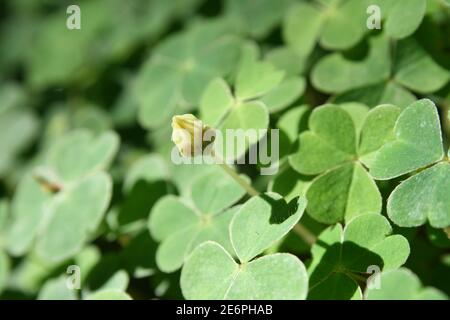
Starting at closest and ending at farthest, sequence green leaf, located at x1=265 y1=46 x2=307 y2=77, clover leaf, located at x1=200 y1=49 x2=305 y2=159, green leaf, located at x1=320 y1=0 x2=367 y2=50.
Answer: clover leaf, located at x1=200 y1=49 x2=305 y2=159 < green leaf, located at x1=320 y1=0 x2=367 y2=50 < green leaf, located at x1=265 y1=46 x2=307 y2=77

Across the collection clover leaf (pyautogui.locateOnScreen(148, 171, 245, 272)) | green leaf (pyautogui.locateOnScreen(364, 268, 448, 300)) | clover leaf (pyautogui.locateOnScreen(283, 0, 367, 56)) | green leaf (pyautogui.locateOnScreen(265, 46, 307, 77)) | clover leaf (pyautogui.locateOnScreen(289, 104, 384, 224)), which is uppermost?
clover leaf (pyautogui.locateOnScreen(283, 0, 367, 56))

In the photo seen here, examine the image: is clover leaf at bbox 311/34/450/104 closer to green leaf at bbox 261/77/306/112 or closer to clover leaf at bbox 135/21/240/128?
green leaf at bbox 261/77/306/112

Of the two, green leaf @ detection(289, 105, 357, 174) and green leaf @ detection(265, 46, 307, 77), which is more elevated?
green leaf @ detection(265, 46, 307, 77)

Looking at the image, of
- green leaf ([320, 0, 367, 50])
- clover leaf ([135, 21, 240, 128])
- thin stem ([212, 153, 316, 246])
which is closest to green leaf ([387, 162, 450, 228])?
thin stem ([212, 153, 316, 246])

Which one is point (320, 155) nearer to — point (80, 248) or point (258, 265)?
point (258, 265)

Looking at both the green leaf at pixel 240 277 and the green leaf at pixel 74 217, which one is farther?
the green leaf at pixel 74 217

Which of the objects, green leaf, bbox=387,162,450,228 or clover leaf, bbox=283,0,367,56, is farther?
clover leaf, bbox=283,0,367,56

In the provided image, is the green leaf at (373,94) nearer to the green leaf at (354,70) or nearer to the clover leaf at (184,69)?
the green leaf at (354,70)

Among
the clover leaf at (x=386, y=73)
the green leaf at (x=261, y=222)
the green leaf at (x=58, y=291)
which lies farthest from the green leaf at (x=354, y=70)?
the green leaf at (x=58, y=291)
